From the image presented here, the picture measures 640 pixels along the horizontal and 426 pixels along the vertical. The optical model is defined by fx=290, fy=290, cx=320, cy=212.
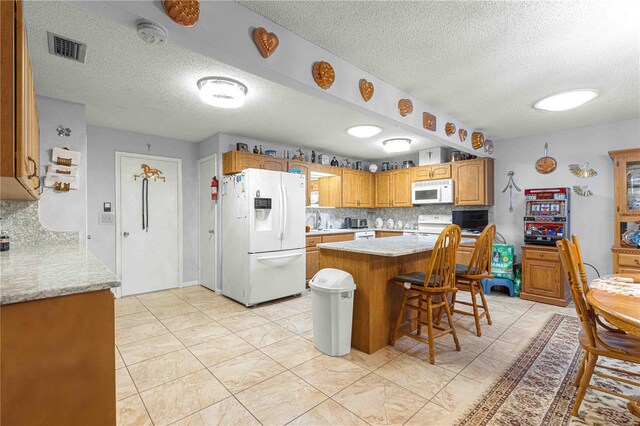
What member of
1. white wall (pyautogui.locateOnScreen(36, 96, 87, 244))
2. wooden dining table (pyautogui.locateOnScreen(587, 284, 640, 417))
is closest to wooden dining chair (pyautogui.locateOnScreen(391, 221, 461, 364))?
wooden dining table (pyautogui.locateOnScreen(587, 284, 640, 417))

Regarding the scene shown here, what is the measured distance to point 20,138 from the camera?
1224 mm

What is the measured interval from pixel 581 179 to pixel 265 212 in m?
4.70

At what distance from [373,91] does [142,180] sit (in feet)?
12.5

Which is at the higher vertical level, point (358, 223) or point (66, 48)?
point (66, 48)

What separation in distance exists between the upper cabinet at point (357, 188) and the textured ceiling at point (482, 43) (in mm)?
2821

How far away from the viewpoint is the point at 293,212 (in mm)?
4316

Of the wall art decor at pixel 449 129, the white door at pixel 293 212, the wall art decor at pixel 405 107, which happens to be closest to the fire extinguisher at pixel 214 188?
the white door at pixel 293 212

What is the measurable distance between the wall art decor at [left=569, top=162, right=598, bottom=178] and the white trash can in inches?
164

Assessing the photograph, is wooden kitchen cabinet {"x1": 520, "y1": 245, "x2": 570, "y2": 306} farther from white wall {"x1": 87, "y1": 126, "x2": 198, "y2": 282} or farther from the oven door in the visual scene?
white wall {"x1": 87, "y1": 126, "x2": 198, "y2": 282}

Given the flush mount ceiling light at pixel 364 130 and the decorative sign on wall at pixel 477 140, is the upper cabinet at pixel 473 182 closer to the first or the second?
the decorative sign on wall at pixel 477 140

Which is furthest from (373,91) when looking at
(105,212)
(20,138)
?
(105,212)

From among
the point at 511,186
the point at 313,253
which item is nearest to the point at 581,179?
the point at 511,186

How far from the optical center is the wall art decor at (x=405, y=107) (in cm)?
300

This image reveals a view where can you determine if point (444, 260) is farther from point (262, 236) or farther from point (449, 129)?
point (262, 236)
